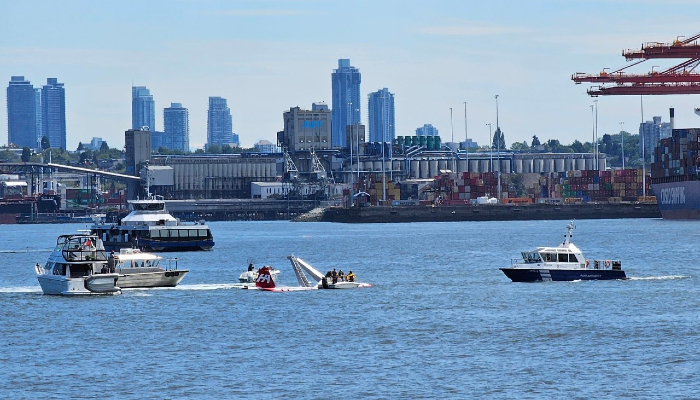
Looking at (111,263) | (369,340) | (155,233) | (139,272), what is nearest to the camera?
(369,340)

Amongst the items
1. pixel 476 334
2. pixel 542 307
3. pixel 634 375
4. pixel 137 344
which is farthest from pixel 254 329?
pixel 634 375

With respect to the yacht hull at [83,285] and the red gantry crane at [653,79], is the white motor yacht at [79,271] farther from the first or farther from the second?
the red gantry crane at [653,79]

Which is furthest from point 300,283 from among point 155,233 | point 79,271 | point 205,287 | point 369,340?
point 155,233

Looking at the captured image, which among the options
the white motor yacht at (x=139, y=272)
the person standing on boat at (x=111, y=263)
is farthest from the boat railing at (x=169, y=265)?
the person standing on boat at (x=111, y=263)

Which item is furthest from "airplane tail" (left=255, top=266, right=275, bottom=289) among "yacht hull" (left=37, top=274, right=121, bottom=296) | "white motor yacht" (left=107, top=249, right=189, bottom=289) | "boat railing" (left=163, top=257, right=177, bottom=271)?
"yacht hull" (left=37, top=274, right=121, bottom=296)

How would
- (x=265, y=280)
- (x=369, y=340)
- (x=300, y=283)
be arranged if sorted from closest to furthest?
(x=369, y=340)
(x=265, y=280)
(x=300, y=283)

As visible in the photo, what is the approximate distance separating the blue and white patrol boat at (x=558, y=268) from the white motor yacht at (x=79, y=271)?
941 inches

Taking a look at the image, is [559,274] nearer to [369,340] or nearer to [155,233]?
[369,340]

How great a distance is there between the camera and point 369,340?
56.6 meters

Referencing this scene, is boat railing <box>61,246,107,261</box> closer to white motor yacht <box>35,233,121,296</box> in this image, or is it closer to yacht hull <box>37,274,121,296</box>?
white motor yacht <box>35,233,121,296</box>

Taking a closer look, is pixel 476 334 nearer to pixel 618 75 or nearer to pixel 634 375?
pixel 634 375

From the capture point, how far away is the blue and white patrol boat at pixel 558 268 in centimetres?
7900

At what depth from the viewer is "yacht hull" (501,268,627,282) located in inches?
3113

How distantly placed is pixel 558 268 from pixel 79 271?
27.5 m
